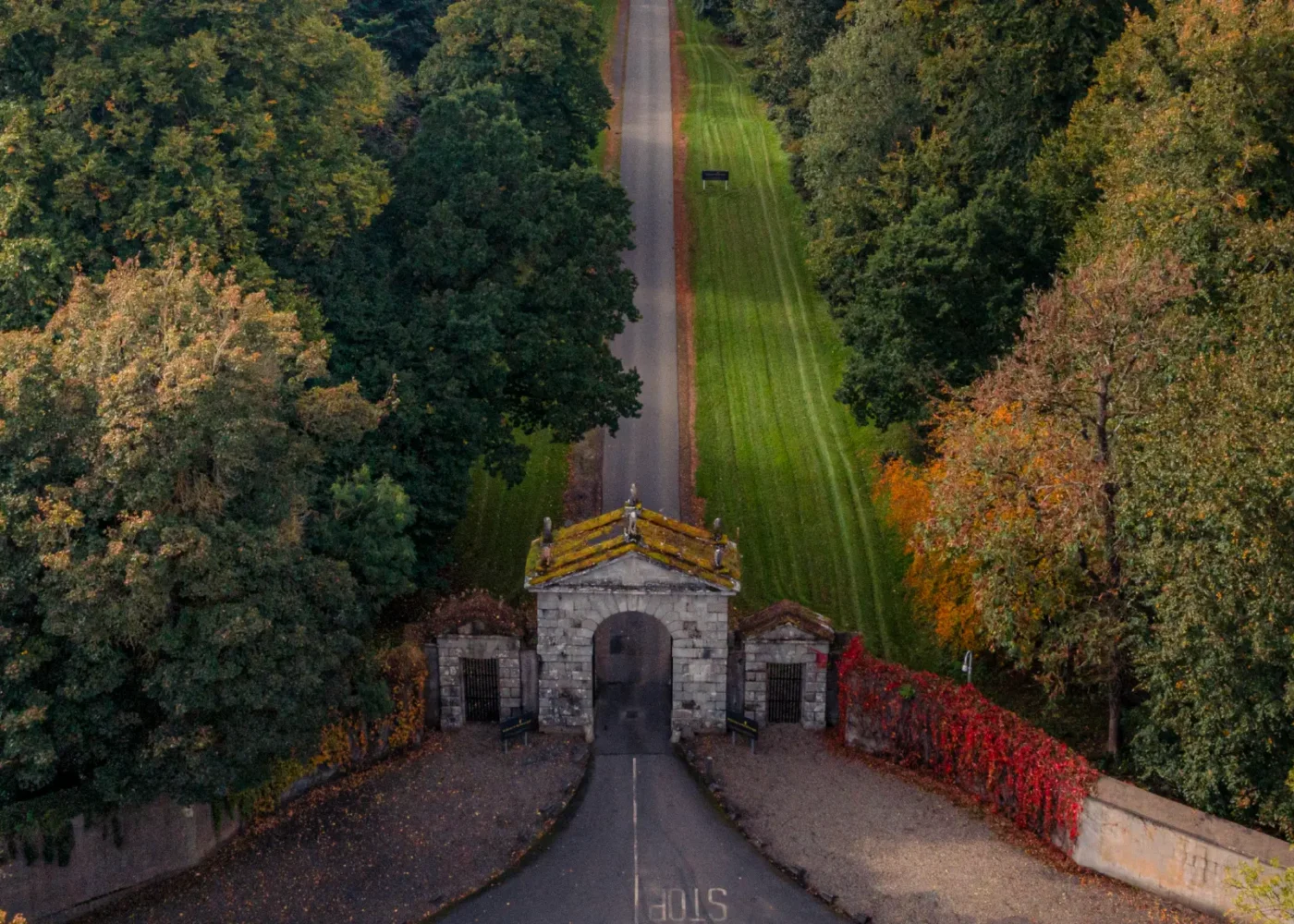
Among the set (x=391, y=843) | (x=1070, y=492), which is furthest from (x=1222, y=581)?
(x=391, y=843)

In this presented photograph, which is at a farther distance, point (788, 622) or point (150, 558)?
point (788, 622)

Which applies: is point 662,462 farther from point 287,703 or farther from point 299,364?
point 287,703

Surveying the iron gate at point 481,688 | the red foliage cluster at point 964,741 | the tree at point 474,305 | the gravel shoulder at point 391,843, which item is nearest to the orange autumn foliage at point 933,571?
the red foliage cluster at point 964,741

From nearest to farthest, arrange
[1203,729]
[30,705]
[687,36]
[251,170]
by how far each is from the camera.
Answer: [30,705]
[1203,729]
[251,170]
[687,36]

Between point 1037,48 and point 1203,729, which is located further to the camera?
point 1037,48

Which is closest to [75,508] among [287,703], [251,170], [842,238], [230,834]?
[287,703]

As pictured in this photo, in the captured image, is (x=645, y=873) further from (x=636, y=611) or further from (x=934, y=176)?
(x=934, y=176)
